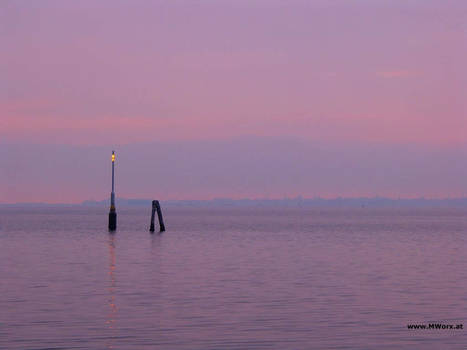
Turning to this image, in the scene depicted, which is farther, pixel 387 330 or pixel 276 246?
pixel 276 246

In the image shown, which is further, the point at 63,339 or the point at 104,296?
the point at 104,296

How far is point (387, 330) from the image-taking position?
920 inches

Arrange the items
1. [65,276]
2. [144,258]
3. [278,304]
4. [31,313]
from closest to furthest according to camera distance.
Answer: [31,313]
[278,304]
[65,276]
[144,258]

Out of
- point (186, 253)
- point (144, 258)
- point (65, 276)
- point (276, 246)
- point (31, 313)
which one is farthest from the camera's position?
point (276, 246)

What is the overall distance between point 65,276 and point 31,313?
504 inches

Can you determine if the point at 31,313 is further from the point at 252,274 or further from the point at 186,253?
the point at 186,253

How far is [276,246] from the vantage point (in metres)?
67.4

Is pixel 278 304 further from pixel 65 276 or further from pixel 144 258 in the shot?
pixel 144 258

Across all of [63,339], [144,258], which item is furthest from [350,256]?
[63,339]

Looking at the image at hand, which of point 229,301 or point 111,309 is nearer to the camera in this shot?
point 111,309

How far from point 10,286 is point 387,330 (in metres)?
17.9

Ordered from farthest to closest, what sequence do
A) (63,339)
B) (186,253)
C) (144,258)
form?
(186,253) → (144,258) → (63,339)

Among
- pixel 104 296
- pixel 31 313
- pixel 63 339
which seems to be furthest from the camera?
pixel 104 296

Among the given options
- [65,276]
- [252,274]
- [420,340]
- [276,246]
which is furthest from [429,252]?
[420,340]
